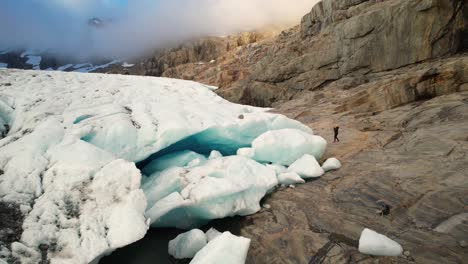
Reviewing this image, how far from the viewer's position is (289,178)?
26.0 ft

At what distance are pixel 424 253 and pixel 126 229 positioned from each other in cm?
491

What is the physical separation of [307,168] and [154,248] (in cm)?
449

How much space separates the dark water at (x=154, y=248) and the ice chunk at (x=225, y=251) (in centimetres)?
109

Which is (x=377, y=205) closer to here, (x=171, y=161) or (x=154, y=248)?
(x=154, y=248)

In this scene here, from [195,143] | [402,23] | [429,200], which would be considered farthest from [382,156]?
[402,23]

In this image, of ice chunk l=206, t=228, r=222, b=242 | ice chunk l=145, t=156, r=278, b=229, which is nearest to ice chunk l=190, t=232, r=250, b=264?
ice chunk l=206, t=228, r=222, b=242

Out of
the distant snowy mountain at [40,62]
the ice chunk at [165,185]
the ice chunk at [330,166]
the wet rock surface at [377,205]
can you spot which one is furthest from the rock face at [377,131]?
the distant snowy mountain at [40,62]

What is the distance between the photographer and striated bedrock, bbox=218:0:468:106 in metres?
21.0

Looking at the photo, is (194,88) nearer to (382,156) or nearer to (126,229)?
(382,156)

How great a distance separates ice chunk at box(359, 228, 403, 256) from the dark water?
8.13ft

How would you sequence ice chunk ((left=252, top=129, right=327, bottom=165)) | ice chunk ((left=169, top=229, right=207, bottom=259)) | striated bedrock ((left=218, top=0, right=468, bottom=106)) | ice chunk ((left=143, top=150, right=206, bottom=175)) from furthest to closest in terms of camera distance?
striated bedrock ((left=218, top=0, right=468, bottom=106)) → ice chunk ((left=252, top=129, right=327, bottom=165)) → ice chunk ((left=143, top=150, right=206, bottom=175)) → ice chunk ((left=169, top=229, right=207, bottom=259))

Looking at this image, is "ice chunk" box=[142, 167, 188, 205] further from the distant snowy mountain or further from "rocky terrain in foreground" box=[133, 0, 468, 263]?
the distant snowy mountain

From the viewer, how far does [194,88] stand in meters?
13.0

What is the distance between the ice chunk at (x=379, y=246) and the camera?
4.87 meters
